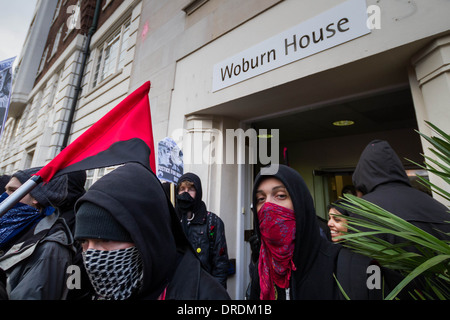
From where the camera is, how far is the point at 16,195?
1155 millimetres

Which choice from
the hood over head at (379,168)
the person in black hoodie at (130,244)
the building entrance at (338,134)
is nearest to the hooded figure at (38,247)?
the person in black hoodie at (130,244)

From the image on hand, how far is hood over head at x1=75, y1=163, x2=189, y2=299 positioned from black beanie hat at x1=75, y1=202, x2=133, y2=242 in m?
0.05

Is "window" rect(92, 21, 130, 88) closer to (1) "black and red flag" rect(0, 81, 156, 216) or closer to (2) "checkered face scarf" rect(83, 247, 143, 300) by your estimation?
(1) "black and red flag" rect(0, 81, 156, 216)

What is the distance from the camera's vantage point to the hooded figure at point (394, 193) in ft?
4.46

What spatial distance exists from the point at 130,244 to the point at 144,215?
18 centimetres

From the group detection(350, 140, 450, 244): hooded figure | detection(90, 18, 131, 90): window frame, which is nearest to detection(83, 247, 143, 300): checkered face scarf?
detection(350, 140, 450, 244): hooded figure

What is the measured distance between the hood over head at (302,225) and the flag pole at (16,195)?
1.37 metres

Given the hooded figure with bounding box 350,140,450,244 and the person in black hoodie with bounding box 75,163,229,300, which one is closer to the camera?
the person in black hoodie with bounding box 75,163,229,300

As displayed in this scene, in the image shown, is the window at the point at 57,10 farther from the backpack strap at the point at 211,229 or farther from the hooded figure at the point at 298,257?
the hooded figure at the point at 298,257

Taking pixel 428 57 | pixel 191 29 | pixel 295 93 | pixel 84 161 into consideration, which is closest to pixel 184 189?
pixel 84 161

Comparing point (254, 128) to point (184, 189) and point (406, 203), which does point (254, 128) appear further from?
point (406, 203)

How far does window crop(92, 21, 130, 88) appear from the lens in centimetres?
729

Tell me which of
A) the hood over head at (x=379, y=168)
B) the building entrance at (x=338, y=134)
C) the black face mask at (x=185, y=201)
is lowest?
the black face mask at (x=185, y=201)

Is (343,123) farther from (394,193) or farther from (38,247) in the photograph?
(38,247)
